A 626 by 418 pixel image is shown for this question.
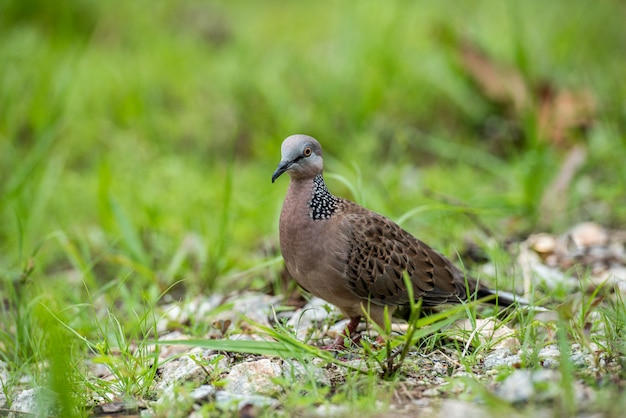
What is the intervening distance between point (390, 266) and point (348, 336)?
0.37 metres

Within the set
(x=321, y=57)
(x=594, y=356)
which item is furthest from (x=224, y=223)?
(x=321, y=57)

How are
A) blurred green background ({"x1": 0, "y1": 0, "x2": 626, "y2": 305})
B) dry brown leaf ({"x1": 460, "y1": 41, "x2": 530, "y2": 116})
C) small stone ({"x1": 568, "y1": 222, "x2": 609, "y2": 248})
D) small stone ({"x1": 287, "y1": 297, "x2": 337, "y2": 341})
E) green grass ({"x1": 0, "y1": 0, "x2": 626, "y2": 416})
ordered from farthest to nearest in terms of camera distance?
dry brown leaf ({"x1": 460, "y1": 41, "x2": 530, "y2": 116}), blurred green background ({"x1": 0, "y1": 0, "x2": 626, "y2": 305}), small stone ({"x1": 568, "y1": 222, "x2": 609, "y2": 248}), green grass ({"x1": 0, "y1": 0, "x2": 626, "y2": 416}), small stone ({"x1": 287, "y1": 297, "x2": 337, "y2": 341})

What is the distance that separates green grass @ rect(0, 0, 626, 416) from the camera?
159 inches

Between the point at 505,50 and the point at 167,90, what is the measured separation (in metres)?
3.22

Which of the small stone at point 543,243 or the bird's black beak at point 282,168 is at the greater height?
the bird's black beak at point 282,168

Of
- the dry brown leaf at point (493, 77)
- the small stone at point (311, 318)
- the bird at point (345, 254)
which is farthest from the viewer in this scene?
the dry brown leaf at point (493, 77)

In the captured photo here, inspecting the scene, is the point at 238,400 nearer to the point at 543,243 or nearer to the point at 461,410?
the point at 461,410

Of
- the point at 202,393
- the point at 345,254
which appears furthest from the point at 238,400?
the point at 345,254

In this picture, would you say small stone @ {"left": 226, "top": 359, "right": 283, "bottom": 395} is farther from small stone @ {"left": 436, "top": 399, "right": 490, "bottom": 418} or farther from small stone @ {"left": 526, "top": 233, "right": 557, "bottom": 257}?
small stone @ {"left": 526, "top": 233, "right": 557, "bottom": 257}

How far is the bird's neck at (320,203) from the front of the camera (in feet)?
11.3

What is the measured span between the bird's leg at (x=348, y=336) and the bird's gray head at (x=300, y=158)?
70 centimetres

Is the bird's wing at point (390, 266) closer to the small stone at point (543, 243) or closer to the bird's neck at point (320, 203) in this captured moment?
the bird's neck at point (320, 203)

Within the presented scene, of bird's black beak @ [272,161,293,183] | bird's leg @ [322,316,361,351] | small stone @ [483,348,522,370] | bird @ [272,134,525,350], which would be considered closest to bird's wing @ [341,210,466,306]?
bird @ [272,134,525,350]

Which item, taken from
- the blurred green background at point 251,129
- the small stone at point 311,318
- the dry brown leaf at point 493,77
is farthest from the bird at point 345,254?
the dry brown leaf at point 493,77
